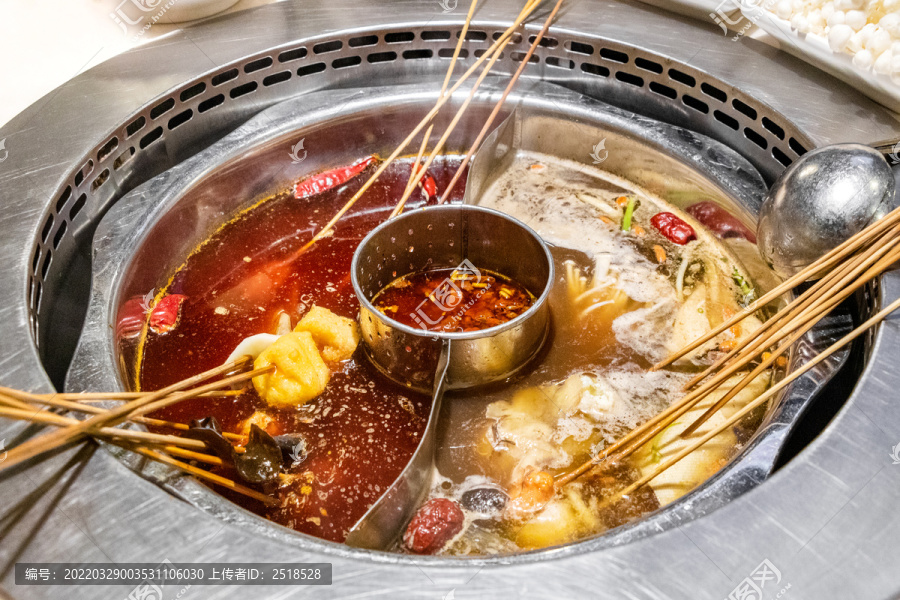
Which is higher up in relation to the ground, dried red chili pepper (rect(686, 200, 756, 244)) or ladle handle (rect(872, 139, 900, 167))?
ladle handle (rect(872, 139, 900, 167))

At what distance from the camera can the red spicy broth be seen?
188 centimetres

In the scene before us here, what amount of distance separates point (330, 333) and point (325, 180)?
949 millimetres

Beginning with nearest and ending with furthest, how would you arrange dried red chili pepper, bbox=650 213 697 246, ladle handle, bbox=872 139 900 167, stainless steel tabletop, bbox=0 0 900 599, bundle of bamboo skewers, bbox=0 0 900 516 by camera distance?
stainless steel tabletop, bbox=0 0 900 599, bundle of bamboo skewers, bbox=0 0 900 516, ladle handle, bbox=872 139 900 167, dried red chili pepper, bbox=650 213 697 246

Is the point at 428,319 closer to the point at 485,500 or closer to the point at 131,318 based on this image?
the point at 485,500

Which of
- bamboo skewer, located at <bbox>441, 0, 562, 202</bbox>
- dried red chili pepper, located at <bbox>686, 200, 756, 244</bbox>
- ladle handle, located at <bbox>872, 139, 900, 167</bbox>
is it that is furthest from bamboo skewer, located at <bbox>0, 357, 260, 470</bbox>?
ladle handle, located at <bbox>872, 139, 900, 167</bbox>

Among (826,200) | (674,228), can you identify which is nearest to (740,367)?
(826,200)

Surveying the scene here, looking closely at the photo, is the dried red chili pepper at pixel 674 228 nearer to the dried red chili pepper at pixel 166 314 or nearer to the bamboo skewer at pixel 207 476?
the bamboo skewer at pixel 207 476

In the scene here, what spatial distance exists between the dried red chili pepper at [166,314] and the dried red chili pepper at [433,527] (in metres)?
1.20

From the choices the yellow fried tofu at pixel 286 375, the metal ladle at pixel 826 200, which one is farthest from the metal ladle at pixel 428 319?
the metal ladle at pixel 826 200

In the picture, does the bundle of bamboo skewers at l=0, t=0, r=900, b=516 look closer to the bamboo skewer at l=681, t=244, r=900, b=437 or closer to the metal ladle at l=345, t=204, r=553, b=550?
the bamboo skewer at l=681, t=244, r=900, b=437

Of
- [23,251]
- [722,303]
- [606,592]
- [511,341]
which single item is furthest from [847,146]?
[23,251]

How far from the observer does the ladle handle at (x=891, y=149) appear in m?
2.28

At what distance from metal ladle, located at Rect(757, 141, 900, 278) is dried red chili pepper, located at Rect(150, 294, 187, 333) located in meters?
2.13

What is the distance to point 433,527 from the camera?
5.64 ft
